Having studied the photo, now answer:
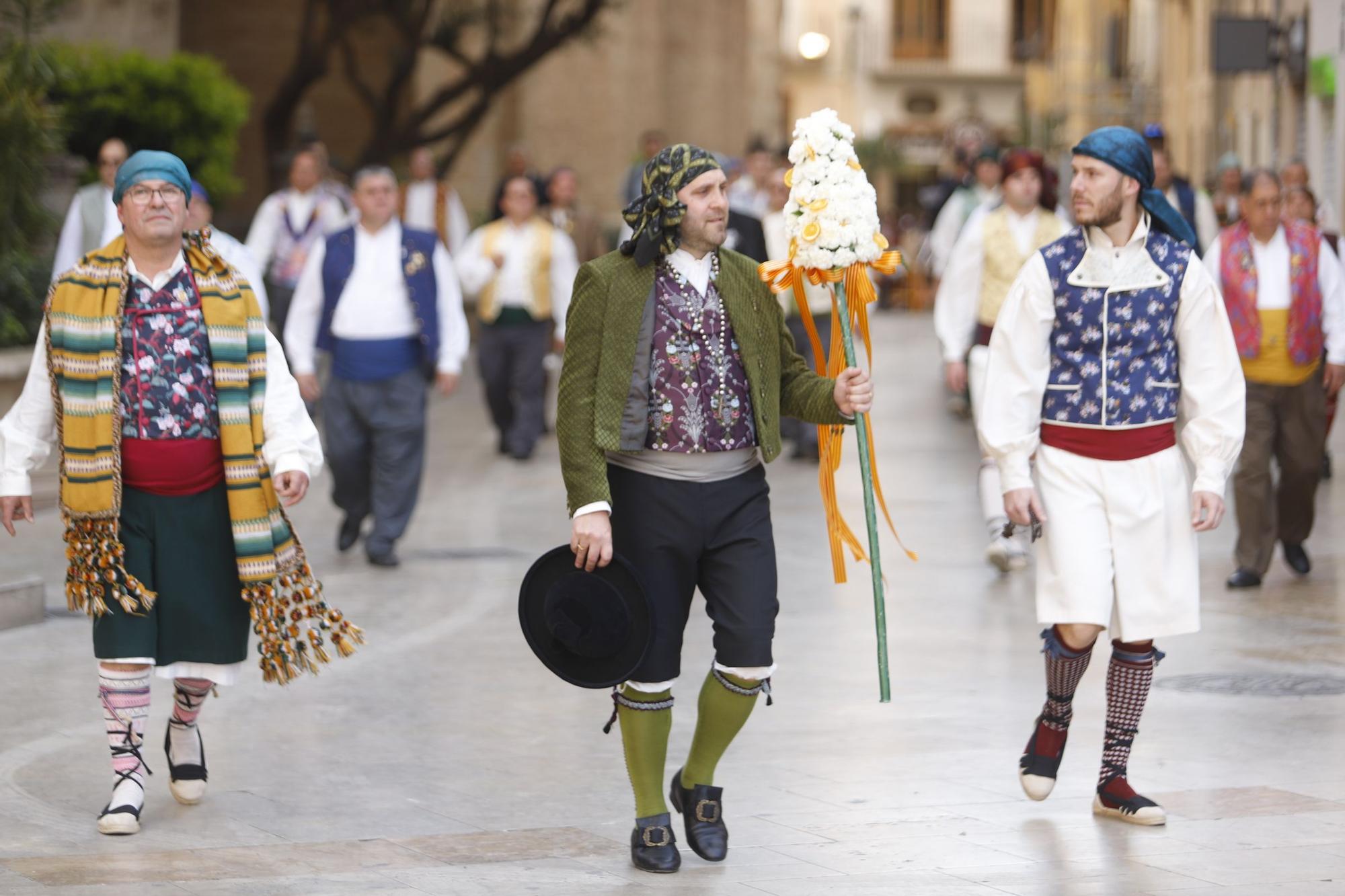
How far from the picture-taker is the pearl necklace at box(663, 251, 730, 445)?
604 cm

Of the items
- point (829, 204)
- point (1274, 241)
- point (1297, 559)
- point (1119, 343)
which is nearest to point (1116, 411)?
point (1119, 343)

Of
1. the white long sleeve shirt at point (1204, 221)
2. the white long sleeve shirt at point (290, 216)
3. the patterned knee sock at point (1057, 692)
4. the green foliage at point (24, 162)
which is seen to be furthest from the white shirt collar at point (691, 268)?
the white long sleeve shirt at point (290, 216)

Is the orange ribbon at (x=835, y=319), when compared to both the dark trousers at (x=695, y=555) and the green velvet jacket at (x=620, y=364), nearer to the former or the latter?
the green velvet jacket at (x=620, y=364)

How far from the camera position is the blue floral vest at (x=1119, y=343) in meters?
6.34

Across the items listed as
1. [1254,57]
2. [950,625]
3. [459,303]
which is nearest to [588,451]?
[950,625]

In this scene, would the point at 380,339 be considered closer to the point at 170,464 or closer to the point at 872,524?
the point at 170,464

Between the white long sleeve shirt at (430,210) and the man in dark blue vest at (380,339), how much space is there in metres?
7.31

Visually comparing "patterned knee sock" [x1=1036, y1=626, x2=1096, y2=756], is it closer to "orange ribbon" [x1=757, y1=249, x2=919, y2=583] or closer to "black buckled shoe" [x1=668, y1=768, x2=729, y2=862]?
"orange ribbon" [x1=757, y1=249, x2=919, y2=583]

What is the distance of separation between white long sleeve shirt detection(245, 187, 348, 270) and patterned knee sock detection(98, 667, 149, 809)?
10.1 meters

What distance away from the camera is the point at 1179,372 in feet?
21.1

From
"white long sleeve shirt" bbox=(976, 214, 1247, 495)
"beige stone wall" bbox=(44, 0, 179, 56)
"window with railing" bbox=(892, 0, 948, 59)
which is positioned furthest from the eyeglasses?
"window with railing" bbox=(892, 0, 948, 59)

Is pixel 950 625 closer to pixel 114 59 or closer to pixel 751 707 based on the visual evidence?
pixel 751 707

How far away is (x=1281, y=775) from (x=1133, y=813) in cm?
84

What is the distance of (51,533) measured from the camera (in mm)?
12609
